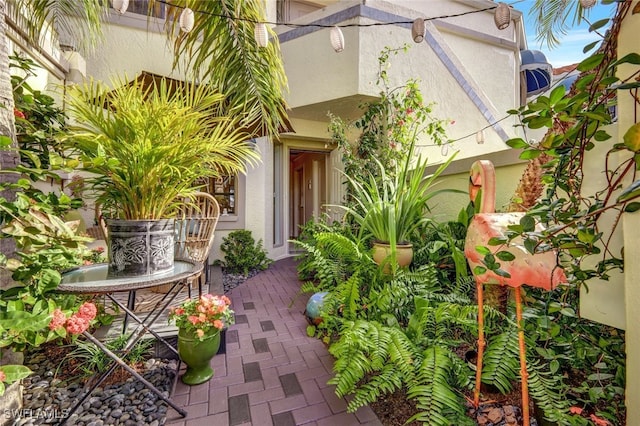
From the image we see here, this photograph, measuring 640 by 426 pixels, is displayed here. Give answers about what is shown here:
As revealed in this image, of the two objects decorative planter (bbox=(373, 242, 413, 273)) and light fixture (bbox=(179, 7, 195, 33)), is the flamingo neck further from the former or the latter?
light fixture (bbox=(179, 7, 195, 33))

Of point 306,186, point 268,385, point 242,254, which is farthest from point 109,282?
point 306,186

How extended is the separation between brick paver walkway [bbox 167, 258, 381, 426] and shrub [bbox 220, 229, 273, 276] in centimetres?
180

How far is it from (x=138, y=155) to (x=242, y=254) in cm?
365

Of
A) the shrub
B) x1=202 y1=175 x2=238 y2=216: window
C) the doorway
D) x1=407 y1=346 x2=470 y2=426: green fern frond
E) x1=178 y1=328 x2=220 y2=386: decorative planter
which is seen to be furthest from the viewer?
the doorway

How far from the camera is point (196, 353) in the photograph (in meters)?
1.92

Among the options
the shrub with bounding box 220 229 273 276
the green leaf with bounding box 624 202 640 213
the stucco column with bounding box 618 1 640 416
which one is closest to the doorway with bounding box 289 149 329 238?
the shrub with bounding box 220 229 273 276

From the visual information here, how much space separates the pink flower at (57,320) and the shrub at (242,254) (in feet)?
11.4

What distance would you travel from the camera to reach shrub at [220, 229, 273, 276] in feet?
15.8

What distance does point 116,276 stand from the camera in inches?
56.6

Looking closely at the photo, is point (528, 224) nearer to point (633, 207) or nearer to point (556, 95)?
point (633, 207)

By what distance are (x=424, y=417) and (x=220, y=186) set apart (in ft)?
15.3

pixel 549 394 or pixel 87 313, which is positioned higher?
pixel 87 313

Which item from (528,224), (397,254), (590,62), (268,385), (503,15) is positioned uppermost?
(503,15)

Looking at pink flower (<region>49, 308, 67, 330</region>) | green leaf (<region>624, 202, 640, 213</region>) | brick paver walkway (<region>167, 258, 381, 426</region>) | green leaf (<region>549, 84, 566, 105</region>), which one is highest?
green leaf (<region>549, 84, 566, 105</region>)
